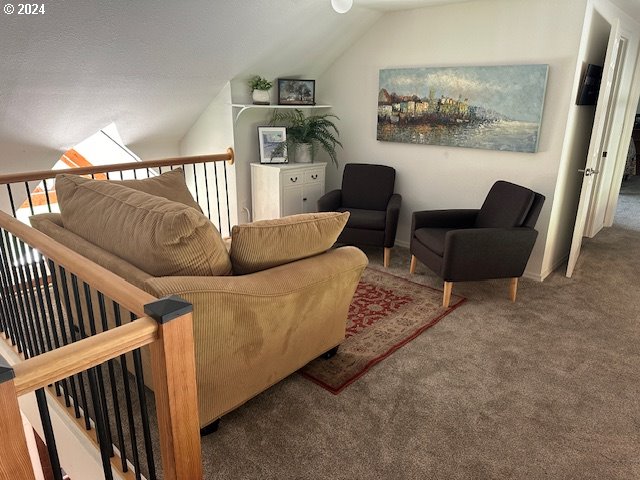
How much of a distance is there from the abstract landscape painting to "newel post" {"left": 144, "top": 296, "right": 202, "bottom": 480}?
127 inches

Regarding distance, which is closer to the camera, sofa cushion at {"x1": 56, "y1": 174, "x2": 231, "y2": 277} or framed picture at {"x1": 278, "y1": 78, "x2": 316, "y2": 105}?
sofa cushion at {"x1": 56, "y1": 174, "x2": 231, "y2": 277}

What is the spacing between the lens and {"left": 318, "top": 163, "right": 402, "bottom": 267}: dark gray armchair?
3982 mm

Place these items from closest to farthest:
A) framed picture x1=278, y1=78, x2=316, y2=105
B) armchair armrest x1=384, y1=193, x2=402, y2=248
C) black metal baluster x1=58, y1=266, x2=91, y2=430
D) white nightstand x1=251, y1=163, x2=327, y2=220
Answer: black metal baluster x1=58, y1=266, x2=91, y2=430 < armchair armrest x1=384, y1=193, x2=402, y2=248 < white nightstand x1=251, y1=163, x2=327, y2=220 < framed picture x1=278, y1=78, x2=316, y2=105

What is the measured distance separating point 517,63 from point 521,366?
91.8 inches

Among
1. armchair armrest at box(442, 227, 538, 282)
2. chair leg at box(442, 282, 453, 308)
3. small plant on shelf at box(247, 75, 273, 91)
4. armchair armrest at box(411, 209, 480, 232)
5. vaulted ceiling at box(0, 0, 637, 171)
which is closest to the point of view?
vaulted ceiling at box(0, 0, 637, 171)

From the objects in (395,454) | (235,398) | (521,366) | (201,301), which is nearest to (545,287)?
(521,366)

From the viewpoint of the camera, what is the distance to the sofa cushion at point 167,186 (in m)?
2.75

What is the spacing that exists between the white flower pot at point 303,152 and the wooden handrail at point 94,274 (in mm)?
3042

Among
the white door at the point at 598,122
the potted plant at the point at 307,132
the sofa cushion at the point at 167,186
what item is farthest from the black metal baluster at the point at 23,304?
the white door at the point at 598,122

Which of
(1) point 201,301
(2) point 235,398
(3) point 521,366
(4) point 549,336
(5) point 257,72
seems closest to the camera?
(1) point 201,301

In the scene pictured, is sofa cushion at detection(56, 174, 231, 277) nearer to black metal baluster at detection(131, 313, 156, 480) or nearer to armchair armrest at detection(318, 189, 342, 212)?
black metal baluster at detection(131, 313, 156, 480)

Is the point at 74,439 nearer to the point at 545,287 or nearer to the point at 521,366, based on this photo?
the point at 521,366

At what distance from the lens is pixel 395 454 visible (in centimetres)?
188

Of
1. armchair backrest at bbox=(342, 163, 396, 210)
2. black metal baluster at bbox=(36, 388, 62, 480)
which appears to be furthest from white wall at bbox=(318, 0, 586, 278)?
black metal baluster at bbox=(36, 388, 62, 480)
